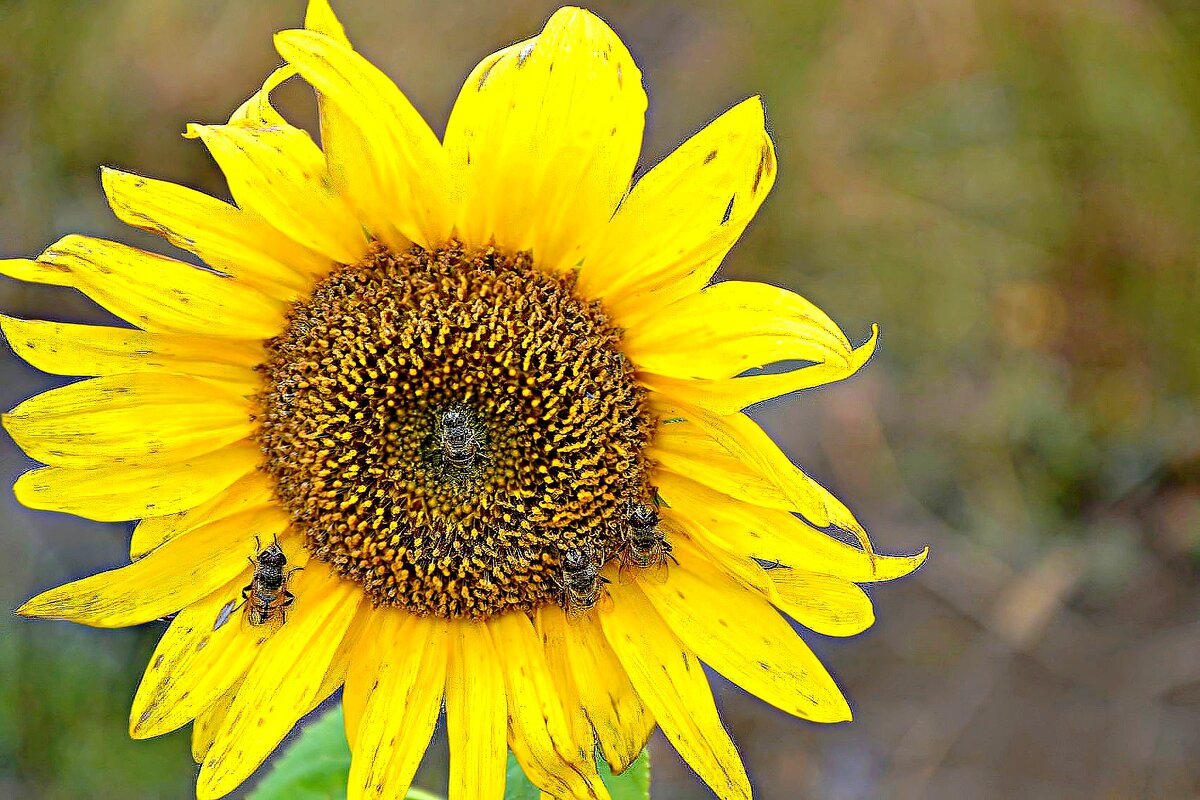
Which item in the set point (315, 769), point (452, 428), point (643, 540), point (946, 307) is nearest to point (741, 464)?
point (643, 540)

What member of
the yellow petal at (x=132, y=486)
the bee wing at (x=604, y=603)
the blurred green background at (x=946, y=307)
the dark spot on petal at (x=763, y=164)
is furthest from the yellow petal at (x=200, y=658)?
the blurred green background at (x=946, y=307)

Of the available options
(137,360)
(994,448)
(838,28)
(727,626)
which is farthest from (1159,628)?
(137,360)

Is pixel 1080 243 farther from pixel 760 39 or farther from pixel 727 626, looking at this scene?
pixel 727 626

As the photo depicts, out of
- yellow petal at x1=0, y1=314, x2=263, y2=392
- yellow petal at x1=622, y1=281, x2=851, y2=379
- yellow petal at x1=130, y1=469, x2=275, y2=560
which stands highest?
yellow petal at x1=0, y1=314, x2=263, y2=392

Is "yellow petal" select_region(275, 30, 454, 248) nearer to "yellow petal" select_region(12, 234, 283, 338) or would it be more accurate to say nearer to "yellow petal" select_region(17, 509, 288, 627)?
"yellow petal" select_region(12, 234, 283, 338)

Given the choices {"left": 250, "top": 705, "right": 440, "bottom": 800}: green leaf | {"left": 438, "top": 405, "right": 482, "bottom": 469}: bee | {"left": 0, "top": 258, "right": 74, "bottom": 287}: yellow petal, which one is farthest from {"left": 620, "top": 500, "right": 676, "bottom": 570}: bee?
{"left": 0, "top": 258, "right": 74, "bottom": 287}: yellow petal

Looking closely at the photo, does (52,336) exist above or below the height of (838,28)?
below
